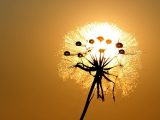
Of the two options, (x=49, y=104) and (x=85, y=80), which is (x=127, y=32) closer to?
(x=85, y=80)

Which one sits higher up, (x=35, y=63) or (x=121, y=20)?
(x=121, y=20)

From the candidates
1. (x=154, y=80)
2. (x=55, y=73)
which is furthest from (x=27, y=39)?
(x=154, y=80)

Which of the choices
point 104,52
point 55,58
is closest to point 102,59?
point 104,52

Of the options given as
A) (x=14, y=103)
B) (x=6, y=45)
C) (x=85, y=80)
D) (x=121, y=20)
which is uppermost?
(x=121, y=20)

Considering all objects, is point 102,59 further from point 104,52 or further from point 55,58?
point 55,58
